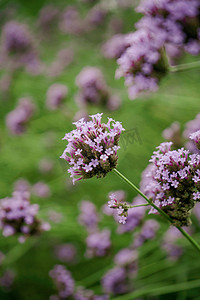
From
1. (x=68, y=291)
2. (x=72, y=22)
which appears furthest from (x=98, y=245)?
(x=72, y=22)

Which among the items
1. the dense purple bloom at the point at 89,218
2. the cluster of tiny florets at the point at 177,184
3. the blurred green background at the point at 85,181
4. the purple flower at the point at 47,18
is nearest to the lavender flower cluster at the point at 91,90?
the blurred green background at the point at 85,181

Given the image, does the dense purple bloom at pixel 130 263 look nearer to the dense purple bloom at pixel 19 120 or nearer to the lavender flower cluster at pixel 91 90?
the lavender flower cluster at pixel 91 90

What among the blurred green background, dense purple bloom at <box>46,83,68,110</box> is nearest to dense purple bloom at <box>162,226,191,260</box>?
the blurred green background

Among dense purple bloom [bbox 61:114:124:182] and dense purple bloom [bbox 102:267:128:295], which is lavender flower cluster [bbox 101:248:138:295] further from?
dense purple bloom [bbox 61:114:124:182]

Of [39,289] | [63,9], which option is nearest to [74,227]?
[39,289]

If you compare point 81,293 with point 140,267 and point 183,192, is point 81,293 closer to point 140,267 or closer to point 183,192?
point 140,267

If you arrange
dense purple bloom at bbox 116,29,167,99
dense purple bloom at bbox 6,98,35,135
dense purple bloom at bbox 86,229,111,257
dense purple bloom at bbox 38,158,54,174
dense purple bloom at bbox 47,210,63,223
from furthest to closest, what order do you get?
1. dense purple bloom at bbox 38,158,54,174
2. dense purple bloom at bbox 6,98,35,135
3. dense purple bloom at bbox 47,210,63,223
4. dense purple bloom at bbox 86,229,111,257
5. dense purple bloom at bbox 116,29,167,99

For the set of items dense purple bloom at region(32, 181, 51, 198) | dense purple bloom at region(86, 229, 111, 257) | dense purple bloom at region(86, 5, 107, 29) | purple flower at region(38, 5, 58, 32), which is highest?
purple flower at region(38, 5, 58, 32)
